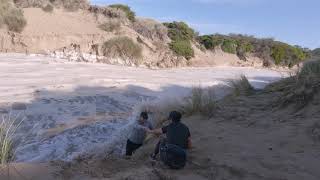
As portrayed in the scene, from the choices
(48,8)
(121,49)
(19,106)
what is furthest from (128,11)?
(19,106)

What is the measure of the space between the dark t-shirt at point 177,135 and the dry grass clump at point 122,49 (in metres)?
19.5

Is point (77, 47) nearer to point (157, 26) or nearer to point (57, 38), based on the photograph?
point (57, 38)

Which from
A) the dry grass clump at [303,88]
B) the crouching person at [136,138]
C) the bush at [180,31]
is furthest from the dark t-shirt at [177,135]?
the bush at [180,31]

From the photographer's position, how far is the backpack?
8.69 meters

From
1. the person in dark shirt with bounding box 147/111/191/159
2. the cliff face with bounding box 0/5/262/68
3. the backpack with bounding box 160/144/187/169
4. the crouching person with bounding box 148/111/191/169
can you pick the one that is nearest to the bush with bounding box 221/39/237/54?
the cliff face with bounding box 0/5/262/68

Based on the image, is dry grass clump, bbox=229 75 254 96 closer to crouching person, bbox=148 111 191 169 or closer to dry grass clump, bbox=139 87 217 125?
dry grass clump, bbox=139 87 217 125

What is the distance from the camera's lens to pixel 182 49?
32844mm

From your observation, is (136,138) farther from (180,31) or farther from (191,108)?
(180,31)

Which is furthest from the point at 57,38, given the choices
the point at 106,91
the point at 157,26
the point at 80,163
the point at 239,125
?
the point at 80,163

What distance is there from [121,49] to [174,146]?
20662 mm

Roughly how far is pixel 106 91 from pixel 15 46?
12.3 m

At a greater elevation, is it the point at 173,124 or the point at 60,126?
the point at 173,124

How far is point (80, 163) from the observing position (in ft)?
29.9

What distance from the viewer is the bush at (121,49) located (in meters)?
28.9
